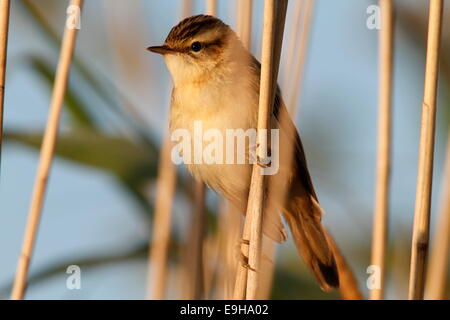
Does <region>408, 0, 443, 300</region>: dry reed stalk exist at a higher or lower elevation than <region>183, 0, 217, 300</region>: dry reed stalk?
higher

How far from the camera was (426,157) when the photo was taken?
262 centimetres

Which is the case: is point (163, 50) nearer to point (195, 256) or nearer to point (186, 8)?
point (186, 8)

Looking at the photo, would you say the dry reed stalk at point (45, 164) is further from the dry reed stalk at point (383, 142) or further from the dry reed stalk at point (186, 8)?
the dry reed stalk at point (383, 142)

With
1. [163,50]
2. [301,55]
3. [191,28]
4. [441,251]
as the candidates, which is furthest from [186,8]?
[441,251]

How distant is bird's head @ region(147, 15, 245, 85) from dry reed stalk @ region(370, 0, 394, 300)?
26.0 inches

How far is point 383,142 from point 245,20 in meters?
0.78

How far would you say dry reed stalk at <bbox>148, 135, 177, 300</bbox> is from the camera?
3281 mm

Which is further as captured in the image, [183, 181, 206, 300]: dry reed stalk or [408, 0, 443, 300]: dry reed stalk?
[183, 181, 206, 300]: dry reed stalk

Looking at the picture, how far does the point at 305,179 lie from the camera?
3561 mm

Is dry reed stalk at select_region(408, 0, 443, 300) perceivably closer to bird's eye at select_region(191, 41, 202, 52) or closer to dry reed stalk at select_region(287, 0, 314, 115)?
dry reed stalk at select_region(287, 0, 314, 115)

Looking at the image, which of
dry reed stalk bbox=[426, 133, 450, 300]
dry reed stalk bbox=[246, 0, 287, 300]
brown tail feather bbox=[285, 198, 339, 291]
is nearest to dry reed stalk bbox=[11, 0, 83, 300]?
dry reed stalk bbox=[246, 0, 287, 300]

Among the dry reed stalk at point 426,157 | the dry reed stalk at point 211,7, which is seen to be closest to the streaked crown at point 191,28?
the dry reed stalk at point 211,7

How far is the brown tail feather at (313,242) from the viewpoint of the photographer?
3.47 metres

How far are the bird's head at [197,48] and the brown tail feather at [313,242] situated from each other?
31.1 inches
